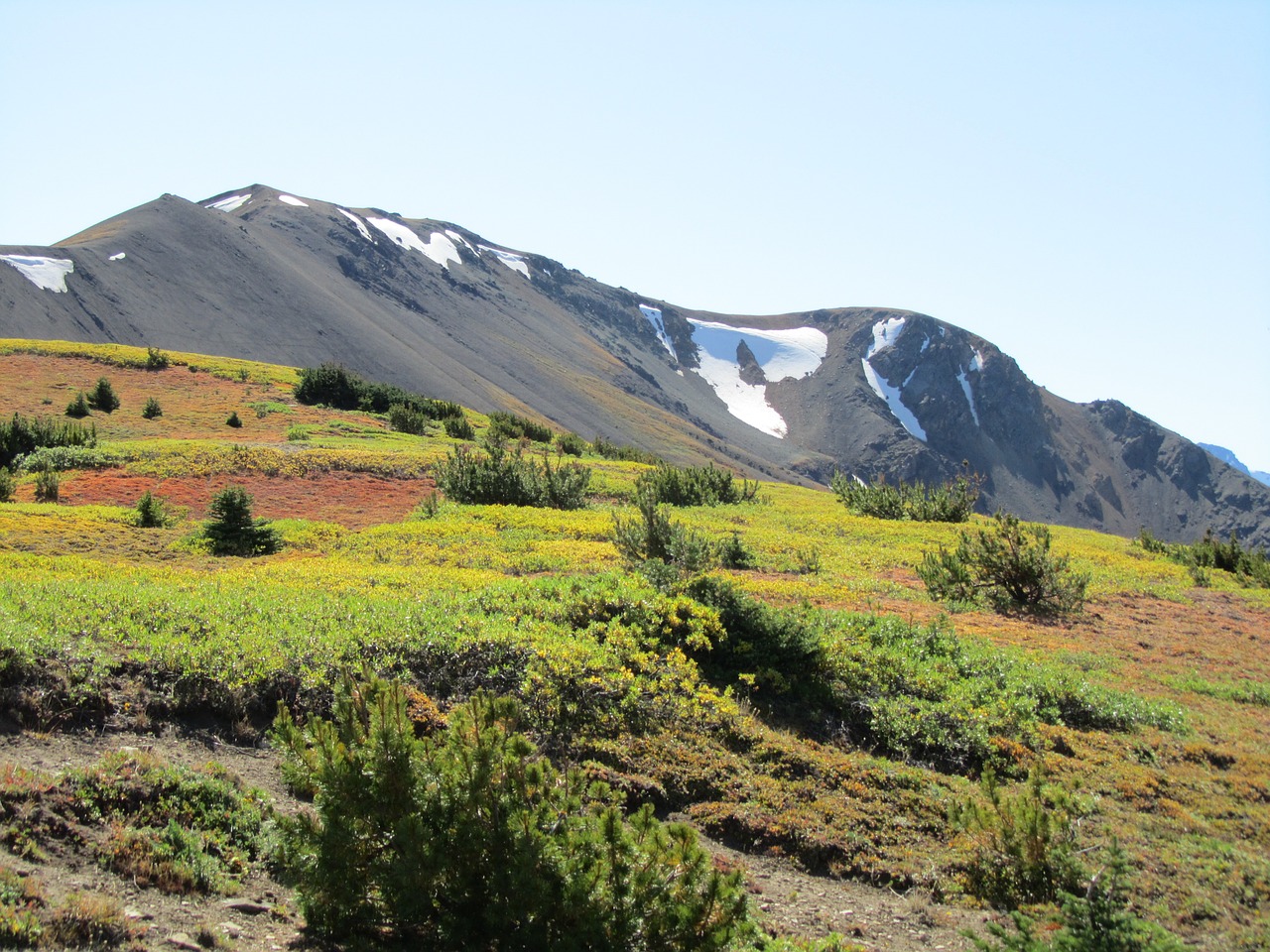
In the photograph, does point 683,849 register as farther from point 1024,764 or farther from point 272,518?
point 272,518

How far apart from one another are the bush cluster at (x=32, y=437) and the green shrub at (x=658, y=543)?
14387 mm

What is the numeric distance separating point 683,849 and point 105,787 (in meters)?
3.37

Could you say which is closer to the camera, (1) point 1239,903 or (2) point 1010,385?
(1) point 1239,903

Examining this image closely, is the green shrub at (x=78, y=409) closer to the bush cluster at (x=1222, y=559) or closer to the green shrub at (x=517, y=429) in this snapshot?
the green shrub at (x=517, y=429)

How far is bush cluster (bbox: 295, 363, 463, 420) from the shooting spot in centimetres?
3067

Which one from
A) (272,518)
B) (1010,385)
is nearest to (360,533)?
(272,518)

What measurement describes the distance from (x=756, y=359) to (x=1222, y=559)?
402 feet

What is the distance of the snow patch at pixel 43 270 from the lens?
185 ft

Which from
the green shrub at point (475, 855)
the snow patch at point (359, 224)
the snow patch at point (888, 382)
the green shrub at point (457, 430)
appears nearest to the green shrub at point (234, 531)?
the green shrub at point (475, 855)

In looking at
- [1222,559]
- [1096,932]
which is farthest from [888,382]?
[1096,932]

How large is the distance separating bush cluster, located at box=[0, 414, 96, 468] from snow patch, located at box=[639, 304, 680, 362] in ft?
400

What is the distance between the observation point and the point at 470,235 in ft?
470

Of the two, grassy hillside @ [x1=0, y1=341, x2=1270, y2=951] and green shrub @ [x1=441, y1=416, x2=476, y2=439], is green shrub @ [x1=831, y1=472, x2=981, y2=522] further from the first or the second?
green shrub @ [x1=441, y1=416, x2=476, y2=439]

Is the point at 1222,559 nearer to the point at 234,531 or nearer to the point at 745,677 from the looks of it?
the point at 745,677
